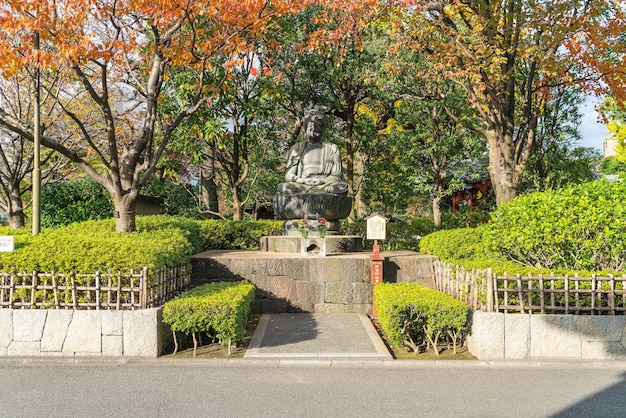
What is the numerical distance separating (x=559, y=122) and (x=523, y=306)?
11.3 meters

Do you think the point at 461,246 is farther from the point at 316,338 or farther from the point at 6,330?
the point at 6,330

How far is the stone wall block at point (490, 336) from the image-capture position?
5980 mm

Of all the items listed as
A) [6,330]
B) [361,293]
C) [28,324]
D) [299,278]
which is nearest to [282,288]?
[299,278]

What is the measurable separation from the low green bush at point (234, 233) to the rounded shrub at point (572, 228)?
21.7 feet

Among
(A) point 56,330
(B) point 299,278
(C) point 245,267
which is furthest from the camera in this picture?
(C) point 245,267

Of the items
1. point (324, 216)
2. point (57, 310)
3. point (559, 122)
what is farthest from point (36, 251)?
point (559, 122)

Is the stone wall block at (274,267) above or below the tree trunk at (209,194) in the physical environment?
below

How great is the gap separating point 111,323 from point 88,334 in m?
0.32

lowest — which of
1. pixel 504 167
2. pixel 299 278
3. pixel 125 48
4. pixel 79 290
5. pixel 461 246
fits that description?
pixel 299 278

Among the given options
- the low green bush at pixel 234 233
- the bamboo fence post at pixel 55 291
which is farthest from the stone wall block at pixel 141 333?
the low green bush at pixel 234 233

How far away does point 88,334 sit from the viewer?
6.05 meters

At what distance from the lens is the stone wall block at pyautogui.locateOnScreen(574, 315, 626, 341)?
19.8 feet

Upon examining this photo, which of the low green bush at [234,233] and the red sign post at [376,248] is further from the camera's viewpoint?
the low green bush at [234,233]

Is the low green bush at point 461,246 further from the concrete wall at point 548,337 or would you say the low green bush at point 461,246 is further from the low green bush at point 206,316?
the low green bush at point 206,316
